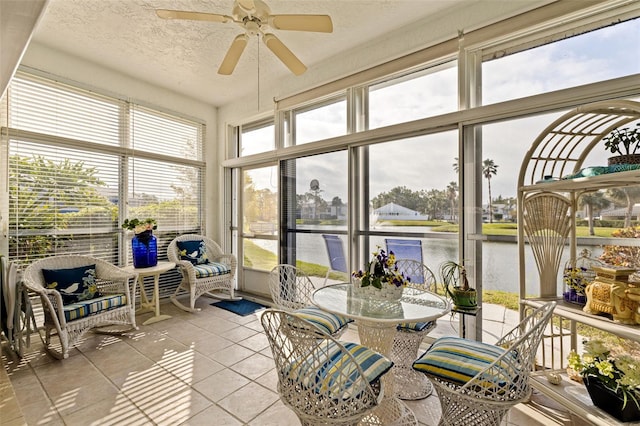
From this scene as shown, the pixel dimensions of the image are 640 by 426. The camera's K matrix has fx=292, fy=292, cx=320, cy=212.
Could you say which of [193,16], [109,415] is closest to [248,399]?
[109,415]

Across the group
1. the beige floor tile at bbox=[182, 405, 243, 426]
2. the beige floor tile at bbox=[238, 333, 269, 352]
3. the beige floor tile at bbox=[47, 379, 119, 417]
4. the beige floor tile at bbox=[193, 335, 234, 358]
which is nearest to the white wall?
the beige floor tile at bbox=[193, 335, 234, 358]

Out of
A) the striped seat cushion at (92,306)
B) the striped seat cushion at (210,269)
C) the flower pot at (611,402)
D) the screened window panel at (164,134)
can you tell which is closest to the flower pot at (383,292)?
the flower pot at (611,402)

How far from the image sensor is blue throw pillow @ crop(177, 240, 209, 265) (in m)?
4.19

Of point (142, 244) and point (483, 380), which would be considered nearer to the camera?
point (483, 380)

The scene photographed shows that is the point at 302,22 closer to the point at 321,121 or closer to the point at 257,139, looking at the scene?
the point at 321,121

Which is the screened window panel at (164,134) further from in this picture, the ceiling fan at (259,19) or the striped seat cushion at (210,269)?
the ceiling fan at (259,19)

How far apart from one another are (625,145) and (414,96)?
1.69 m

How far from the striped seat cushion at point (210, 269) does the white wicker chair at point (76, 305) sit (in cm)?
80

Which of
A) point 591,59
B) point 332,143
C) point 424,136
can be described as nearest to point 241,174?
point 332,143

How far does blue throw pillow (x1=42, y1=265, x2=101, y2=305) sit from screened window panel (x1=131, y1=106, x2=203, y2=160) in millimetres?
1862

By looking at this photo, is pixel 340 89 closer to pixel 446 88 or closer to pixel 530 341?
pixel 446 88

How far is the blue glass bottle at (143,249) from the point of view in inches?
141

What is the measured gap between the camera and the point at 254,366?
2543mm

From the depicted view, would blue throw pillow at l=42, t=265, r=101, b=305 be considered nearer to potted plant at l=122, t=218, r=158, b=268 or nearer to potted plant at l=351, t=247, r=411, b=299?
potted plant at l=122, t=218, r=158, b=268
